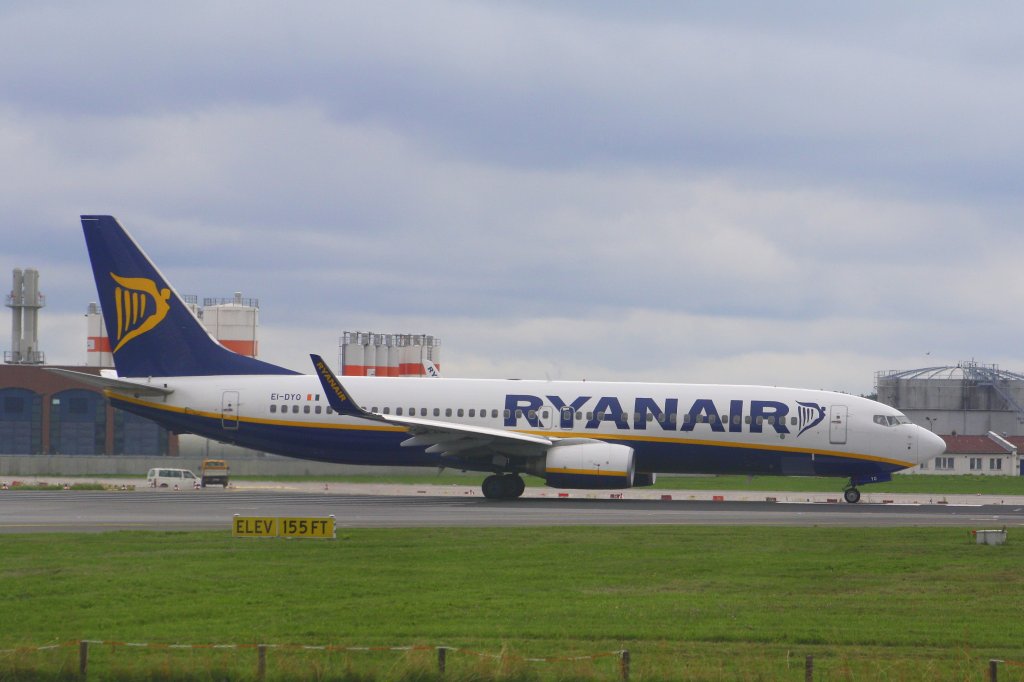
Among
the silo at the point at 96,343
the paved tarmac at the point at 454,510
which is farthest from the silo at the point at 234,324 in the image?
the paved tarmac at the point at 454,510

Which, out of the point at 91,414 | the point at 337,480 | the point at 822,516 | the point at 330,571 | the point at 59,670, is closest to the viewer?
the point at 59,670

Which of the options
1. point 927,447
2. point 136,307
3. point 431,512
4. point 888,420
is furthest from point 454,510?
point 927,447

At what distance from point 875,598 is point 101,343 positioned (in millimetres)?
75623

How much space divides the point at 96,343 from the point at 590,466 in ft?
182

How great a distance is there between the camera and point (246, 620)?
1856 cm

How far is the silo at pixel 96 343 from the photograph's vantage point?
87.5 meters

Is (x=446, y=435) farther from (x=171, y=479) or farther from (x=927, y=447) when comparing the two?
(x=171, y=479)

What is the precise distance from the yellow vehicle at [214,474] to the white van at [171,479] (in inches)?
19.6

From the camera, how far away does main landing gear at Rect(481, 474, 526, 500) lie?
45.8m

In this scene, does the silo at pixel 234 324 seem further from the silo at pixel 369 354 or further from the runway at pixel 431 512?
the runway at pixel 431 512

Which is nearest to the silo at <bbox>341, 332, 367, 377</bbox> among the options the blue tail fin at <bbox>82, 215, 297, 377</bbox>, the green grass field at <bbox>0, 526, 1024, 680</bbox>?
the blue tail fin at <bbox>82, 215, 297, 377</bbox>

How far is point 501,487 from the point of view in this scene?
45.9m

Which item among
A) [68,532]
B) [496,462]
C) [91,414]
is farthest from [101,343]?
[68,532]

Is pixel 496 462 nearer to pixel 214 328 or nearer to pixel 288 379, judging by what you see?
pixel 288 379
